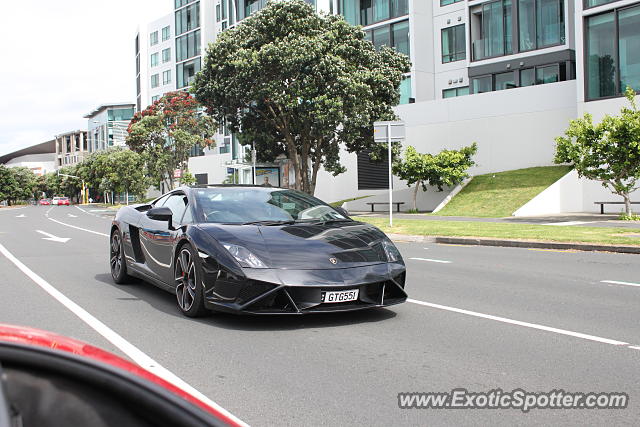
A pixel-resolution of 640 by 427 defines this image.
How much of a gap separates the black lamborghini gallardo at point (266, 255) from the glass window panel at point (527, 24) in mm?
30398

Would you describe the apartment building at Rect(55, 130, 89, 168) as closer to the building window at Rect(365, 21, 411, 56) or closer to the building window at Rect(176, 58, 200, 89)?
the building window at Rect(176, 58, 200, 89)

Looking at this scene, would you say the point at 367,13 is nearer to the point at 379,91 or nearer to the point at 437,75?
the point at 437,75

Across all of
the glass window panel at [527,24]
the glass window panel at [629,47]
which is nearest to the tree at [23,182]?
the glass window panel at [527,24]

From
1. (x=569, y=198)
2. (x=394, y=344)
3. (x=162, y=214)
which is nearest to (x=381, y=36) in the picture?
(x=569, y=198)

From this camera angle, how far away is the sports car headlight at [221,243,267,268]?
234 inches

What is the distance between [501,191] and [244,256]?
2559 centimetres

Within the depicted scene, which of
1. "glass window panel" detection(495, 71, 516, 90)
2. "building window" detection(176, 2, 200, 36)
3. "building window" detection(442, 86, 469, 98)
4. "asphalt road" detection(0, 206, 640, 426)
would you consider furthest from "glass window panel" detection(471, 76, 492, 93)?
"building window" detection(176, 2, 200, 36)

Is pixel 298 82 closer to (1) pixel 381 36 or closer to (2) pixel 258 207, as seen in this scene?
(1) pixel 381 36

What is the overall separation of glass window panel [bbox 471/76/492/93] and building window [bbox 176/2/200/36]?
43644mm

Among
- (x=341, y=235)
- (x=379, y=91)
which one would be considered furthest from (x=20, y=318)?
(x=379, y=91)

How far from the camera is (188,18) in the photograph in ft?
241

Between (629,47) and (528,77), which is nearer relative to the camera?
(629,47)

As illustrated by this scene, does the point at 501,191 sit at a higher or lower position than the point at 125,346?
higher

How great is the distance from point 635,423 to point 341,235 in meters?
3.57
